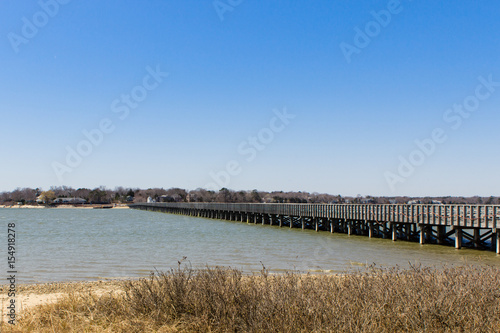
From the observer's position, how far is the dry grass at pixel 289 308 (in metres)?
7.49

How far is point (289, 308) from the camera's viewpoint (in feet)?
25.2

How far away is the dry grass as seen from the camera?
7.49 m

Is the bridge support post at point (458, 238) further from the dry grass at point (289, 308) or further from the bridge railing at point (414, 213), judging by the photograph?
the dry grass at point (289, 308)

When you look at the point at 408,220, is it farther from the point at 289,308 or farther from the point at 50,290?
the point at 289,308

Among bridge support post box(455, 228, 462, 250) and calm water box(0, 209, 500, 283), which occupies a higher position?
bridge support post box(455, 228, 462, 250)

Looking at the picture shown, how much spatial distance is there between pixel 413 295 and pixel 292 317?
8.82 ft

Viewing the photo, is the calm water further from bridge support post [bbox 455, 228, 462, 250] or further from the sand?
the sand

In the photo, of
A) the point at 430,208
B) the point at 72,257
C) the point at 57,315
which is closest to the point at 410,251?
the point at 430,208

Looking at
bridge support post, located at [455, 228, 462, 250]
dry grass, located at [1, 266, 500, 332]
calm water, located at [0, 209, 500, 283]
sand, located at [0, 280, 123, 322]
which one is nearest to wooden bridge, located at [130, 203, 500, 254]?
bridge support post, located at [455, 228, 462, 250]

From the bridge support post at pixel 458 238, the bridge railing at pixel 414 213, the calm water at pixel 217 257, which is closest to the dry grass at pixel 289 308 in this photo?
the calm water at pixel 217 257

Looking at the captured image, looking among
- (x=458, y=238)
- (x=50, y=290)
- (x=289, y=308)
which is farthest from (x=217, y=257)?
(x=289, y=308)

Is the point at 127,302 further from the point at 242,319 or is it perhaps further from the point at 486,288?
the point at 486,288

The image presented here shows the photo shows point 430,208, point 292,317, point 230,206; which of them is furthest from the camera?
point 230,206

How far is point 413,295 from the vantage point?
27.1 feet
